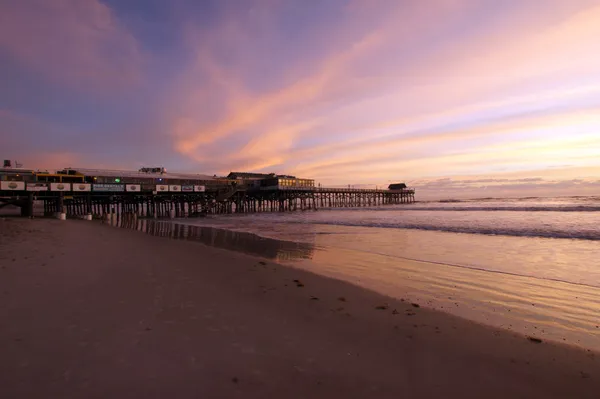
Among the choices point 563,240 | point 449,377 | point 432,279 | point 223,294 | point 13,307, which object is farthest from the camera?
point 563,240

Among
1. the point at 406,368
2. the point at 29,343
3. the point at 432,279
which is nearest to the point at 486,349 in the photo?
the point at 406,368

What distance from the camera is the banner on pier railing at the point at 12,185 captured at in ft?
104

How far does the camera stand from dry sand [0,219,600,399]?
10.4 ft

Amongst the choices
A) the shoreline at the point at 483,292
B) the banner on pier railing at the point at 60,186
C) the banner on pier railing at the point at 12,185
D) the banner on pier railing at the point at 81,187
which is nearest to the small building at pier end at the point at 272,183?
the banner on pier railing at the point at 81,187

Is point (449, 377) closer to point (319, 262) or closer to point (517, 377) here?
point (517, 377)

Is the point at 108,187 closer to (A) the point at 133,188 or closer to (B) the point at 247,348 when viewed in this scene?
(A) the point at 133,188

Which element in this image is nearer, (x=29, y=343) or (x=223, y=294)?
(x=29, y=343)

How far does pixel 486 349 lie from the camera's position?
14.5 ft

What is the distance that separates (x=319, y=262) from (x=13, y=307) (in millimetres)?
8347

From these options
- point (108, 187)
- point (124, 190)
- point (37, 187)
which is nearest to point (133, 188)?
point (124, 190)

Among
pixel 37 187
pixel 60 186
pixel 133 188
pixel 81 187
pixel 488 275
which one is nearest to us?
pixel 488 275

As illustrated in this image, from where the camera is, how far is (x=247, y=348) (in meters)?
3.99

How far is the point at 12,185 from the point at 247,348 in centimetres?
4171

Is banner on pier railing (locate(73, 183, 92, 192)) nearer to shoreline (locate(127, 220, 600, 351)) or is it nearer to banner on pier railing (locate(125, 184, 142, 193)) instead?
banner on pier railing (locate(125, 184, 142, 193))
